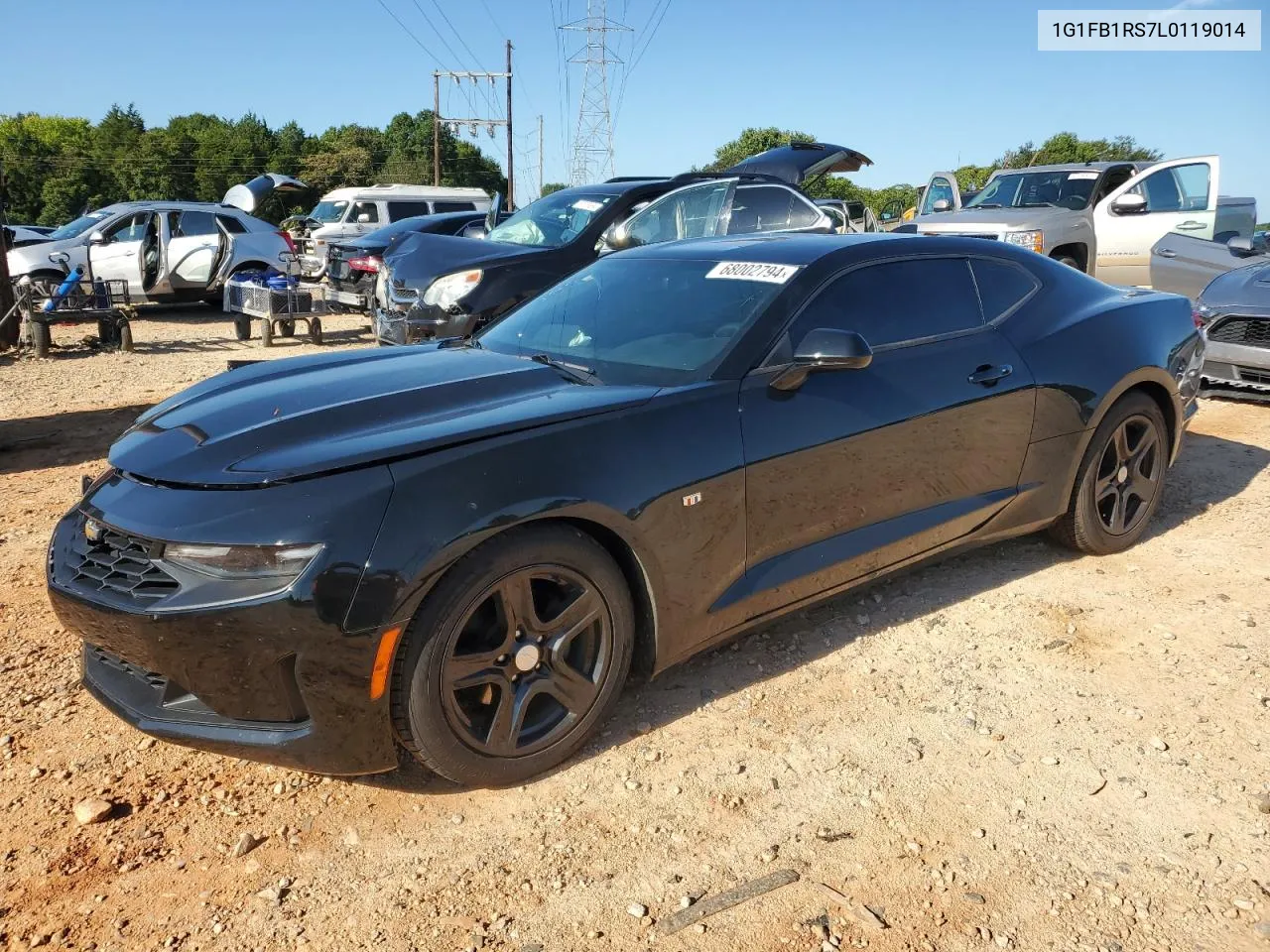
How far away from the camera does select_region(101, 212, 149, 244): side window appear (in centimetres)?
1388

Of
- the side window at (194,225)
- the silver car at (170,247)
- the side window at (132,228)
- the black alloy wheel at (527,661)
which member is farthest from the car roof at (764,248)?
the side window at (132,228)

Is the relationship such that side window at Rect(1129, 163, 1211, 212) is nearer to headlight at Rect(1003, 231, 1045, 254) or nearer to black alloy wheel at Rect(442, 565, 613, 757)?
headlight at Rect(1003, 231, 1045, 254)

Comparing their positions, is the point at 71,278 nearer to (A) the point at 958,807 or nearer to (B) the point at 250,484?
(B) the point at 250,484

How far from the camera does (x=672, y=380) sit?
3057mm

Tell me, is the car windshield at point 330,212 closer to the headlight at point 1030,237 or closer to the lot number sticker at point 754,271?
the headlight at point 1030,237

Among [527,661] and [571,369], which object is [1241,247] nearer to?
[571,369]

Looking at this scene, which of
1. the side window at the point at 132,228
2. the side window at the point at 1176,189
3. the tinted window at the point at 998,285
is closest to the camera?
the tinted window at the point at 998,285

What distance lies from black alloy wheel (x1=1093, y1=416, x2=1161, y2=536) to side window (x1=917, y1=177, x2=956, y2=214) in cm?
1212

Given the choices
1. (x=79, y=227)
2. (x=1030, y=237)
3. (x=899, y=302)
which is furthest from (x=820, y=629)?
(x=79, y=227)

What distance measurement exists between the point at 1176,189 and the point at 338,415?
1207cm

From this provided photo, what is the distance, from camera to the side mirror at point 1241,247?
26.1 ft

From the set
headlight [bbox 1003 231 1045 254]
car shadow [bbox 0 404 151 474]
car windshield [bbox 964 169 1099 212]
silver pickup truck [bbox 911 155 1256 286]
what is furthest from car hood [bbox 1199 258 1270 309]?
car shadow [bbox 0 404 151 474]

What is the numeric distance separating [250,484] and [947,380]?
252cm

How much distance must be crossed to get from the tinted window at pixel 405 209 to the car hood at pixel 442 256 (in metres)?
12.4
